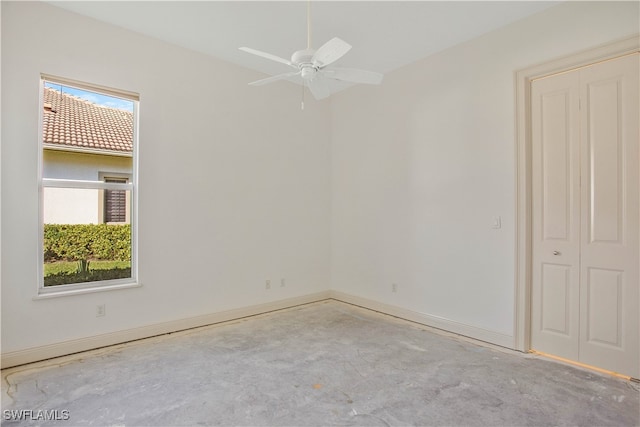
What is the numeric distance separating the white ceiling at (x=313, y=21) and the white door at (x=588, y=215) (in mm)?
846

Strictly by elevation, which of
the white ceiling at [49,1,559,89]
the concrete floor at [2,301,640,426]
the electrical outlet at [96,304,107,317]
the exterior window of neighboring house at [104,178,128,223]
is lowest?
the concrete floor at [2,301,640,426]

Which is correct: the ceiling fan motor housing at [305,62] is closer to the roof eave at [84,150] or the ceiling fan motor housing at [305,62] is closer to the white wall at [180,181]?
the white wall at [180,181]

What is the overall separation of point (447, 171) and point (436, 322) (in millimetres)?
1636

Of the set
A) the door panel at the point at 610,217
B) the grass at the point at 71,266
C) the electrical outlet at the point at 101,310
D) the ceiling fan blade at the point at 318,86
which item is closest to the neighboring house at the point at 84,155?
the grass at the point at 71,266

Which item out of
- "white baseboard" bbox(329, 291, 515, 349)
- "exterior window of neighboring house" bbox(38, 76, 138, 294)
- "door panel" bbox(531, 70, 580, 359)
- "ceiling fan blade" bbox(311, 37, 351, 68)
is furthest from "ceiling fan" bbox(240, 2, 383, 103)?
"white baseboard" bbox(329, 291, 515, 349)

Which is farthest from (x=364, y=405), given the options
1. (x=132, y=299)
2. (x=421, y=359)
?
(x=132, y=299)

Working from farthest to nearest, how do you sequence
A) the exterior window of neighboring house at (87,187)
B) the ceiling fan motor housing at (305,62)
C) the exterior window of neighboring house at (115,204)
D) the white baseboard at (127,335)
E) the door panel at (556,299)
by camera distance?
the exterior window of neighboring house at (115,204) → the exterior window of neighboring house at (87,187) → the door panel at (556,299) → the white baseboard at (127,335) → the ceiling fan motor housing at (305,62)

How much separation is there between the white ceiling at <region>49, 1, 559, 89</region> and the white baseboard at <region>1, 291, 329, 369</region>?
2889mm

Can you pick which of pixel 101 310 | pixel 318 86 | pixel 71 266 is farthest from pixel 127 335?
pixel 318 86

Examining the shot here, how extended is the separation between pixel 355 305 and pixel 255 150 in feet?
8.01

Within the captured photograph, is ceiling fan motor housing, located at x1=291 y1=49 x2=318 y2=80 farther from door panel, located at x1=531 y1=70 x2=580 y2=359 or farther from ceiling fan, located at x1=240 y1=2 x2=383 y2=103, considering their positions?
door panel, located at x1=531 y1=70 x2=580 y2=359

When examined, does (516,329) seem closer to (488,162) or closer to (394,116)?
(488,162)

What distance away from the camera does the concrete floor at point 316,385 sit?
2035mm

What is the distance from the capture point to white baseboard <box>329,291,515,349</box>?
10.3 ft
